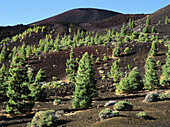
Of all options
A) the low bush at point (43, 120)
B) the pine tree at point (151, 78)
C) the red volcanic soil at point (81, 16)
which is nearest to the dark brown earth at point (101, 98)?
the low bush at point (43, 120)

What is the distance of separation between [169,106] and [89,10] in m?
164

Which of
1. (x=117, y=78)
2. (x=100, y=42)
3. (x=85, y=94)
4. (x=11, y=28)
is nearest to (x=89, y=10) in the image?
(x=11, y=28)

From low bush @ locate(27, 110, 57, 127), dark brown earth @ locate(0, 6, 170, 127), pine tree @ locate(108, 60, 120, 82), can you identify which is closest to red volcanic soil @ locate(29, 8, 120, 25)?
dark brown earth @ locate(0, 6, 170, 127)

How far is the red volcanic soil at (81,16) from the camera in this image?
150337 mm

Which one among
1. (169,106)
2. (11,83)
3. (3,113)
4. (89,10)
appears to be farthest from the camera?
(89,10)

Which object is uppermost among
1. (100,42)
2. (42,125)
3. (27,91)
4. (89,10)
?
(89,10)

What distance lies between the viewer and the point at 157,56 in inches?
1940

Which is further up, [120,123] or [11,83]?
[11,83]

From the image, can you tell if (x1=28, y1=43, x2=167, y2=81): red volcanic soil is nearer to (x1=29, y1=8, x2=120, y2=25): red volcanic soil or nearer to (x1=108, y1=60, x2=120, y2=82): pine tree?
(x1=108, y1=60, x2=120, y2=82): pine tree

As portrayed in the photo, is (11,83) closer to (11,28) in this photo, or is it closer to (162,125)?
(162,125)

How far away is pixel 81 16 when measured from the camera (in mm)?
156000

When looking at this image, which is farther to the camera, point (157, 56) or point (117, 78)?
point (157, 56)

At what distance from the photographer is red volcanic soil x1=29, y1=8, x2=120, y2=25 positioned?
150 meters

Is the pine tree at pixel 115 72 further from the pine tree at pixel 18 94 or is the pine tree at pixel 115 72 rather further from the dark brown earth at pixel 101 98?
the pine tree at pixel 18 94
